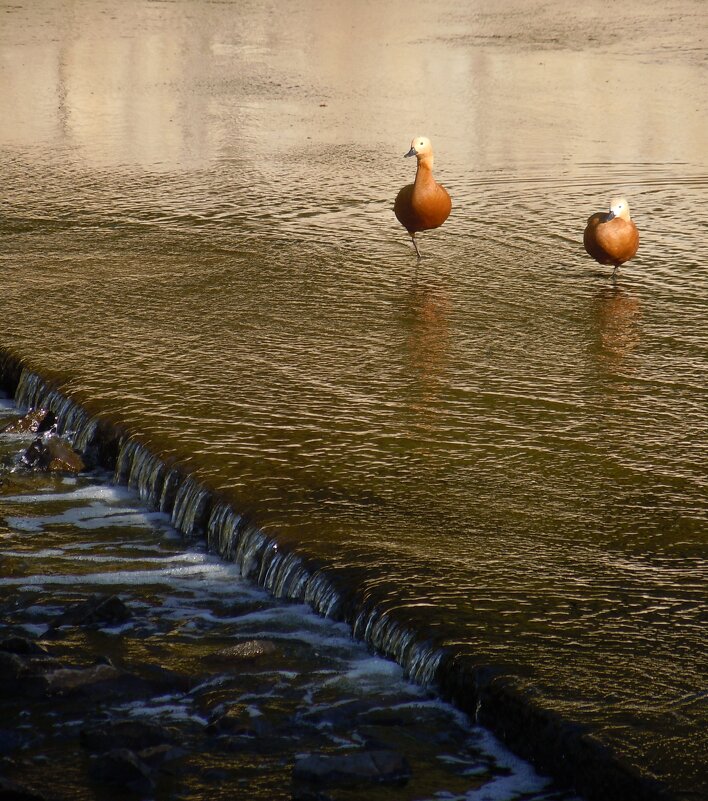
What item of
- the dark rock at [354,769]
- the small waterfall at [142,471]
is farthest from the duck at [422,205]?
the dark rock at [354,769]

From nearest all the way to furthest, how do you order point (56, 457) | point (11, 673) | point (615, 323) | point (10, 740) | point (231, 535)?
point (10, 740) → point (11, 673) → point (231, 535) → point (56, 457) → point (615, 323)

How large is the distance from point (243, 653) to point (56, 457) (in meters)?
1.93

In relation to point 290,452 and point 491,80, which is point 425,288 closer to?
point 290,452

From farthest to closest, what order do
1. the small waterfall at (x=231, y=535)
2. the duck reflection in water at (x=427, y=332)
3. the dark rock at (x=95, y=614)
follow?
the duck reflection in water at (x=427, y=332)
the dark rock at (x=95, y=614)
the small waterfall at (x=231, y=535)

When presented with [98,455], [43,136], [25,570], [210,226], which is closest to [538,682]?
[25,570]

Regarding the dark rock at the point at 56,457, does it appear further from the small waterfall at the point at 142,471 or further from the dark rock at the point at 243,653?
the dark rock at the point at 243,653

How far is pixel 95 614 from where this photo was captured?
5.05m

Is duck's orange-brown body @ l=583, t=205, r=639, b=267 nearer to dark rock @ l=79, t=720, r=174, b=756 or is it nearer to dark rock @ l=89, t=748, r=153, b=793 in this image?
dark rock @ l=79, t=720, r=174, b=756

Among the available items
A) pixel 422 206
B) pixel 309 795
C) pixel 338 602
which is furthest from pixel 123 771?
pixel 422 206

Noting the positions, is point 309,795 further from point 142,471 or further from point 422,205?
point 422,205

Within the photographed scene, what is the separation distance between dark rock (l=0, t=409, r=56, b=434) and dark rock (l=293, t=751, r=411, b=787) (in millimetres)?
3011

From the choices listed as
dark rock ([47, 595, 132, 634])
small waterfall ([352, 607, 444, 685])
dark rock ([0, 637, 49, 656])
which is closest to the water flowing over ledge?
small waterfall ([352, 607, 444, 685])

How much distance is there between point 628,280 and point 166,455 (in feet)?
11.0

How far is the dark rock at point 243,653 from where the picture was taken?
4.78 meters
